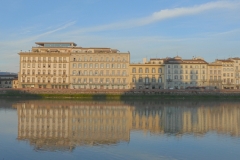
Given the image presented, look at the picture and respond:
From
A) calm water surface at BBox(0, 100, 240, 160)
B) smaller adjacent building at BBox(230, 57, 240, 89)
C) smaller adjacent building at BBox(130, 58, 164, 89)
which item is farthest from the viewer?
smaller adjacent building at BBox(230, 57, 240, 89)

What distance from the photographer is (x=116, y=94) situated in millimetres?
69000

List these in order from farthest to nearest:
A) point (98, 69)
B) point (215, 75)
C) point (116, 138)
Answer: point (215, 75)
point (98, 69)
point (116, 138)

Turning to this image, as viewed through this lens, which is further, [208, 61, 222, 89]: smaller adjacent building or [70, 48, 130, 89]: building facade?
[208, 61, 222, 89]: smaller adjacent building

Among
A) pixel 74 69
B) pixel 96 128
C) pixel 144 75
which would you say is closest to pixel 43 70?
pixel 74 69

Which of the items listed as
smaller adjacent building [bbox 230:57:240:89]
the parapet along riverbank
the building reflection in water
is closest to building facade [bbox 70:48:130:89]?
the parapet along riverbank

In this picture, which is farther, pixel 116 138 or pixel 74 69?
pixel 74 69

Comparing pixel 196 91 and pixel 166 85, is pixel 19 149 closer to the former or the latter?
pixel 196 91

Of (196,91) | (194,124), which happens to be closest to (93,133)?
(194,124)

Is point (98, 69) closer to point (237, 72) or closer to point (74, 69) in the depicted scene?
point (74, 69)

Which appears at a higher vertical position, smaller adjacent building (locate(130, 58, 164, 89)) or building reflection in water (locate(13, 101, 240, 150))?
smaller adjacent building (locate(130, 58, 164, 89))

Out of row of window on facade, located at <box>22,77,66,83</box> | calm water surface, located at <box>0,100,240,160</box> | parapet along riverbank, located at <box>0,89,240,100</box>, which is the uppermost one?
row of window on facade, located at <box>22,77,66,83</box>

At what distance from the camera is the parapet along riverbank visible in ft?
225

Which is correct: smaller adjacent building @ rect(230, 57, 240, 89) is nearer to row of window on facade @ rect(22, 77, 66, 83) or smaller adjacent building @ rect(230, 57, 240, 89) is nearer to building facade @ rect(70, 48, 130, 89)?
building facade @ rect(70, 48, 130, 89)

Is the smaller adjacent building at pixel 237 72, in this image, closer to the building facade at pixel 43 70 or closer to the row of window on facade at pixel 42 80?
the building facade at pixel 43 70
